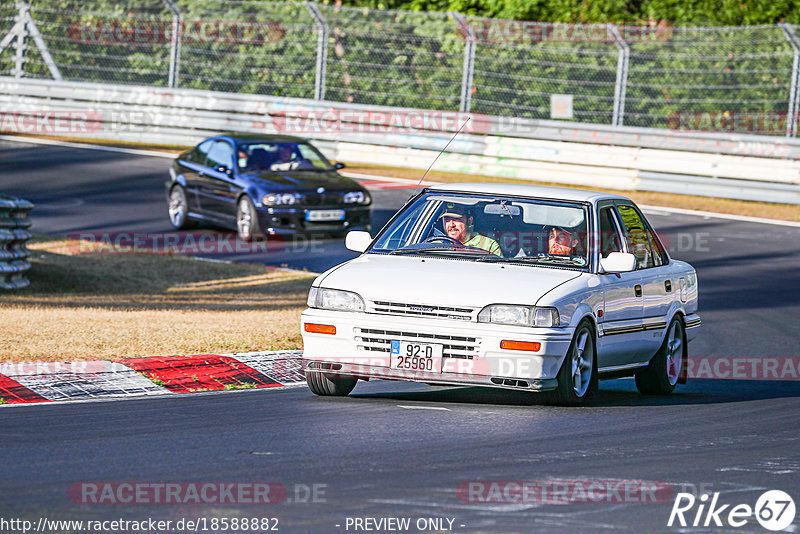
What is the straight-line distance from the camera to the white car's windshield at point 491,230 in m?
9.35

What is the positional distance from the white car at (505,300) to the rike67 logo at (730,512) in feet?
7.02

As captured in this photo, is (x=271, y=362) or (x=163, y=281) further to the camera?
(x=163, y=281)

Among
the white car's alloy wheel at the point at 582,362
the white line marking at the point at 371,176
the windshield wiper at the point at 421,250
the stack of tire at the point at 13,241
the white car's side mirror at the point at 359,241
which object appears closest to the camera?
the white car's alloy wheel at the point at 582,362

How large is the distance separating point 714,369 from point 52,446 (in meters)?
6.40

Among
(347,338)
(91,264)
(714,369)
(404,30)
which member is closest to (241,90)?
(404,30)

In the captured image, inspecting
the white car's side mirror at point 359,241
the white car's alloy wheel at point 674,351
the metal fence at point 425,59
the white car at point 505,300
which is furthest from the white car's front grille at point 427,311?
the metal fence at point 425,59

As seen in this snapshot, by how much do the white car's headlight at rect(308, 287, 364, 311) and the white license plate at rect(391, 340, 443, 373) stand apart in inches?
15.3

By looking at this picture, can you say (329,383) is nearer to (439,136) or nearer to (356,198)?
(356,198)

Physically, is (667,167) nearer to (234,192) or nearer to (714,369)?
(234,192)

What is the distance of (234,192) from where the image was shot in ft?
63.9

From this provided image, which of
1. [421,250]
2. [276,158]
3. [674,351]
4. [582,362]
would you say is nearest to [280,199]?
[276,158]

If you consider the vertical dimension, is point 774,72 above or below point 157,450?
above

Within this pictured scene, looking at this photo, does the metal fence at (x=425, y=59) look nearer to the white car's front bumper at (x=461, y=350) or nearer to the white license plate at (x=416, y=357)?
the white car's front bumper at (x=461, y=350)

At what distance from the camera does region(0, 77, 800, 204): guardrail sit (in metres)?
Answer: 25.1
